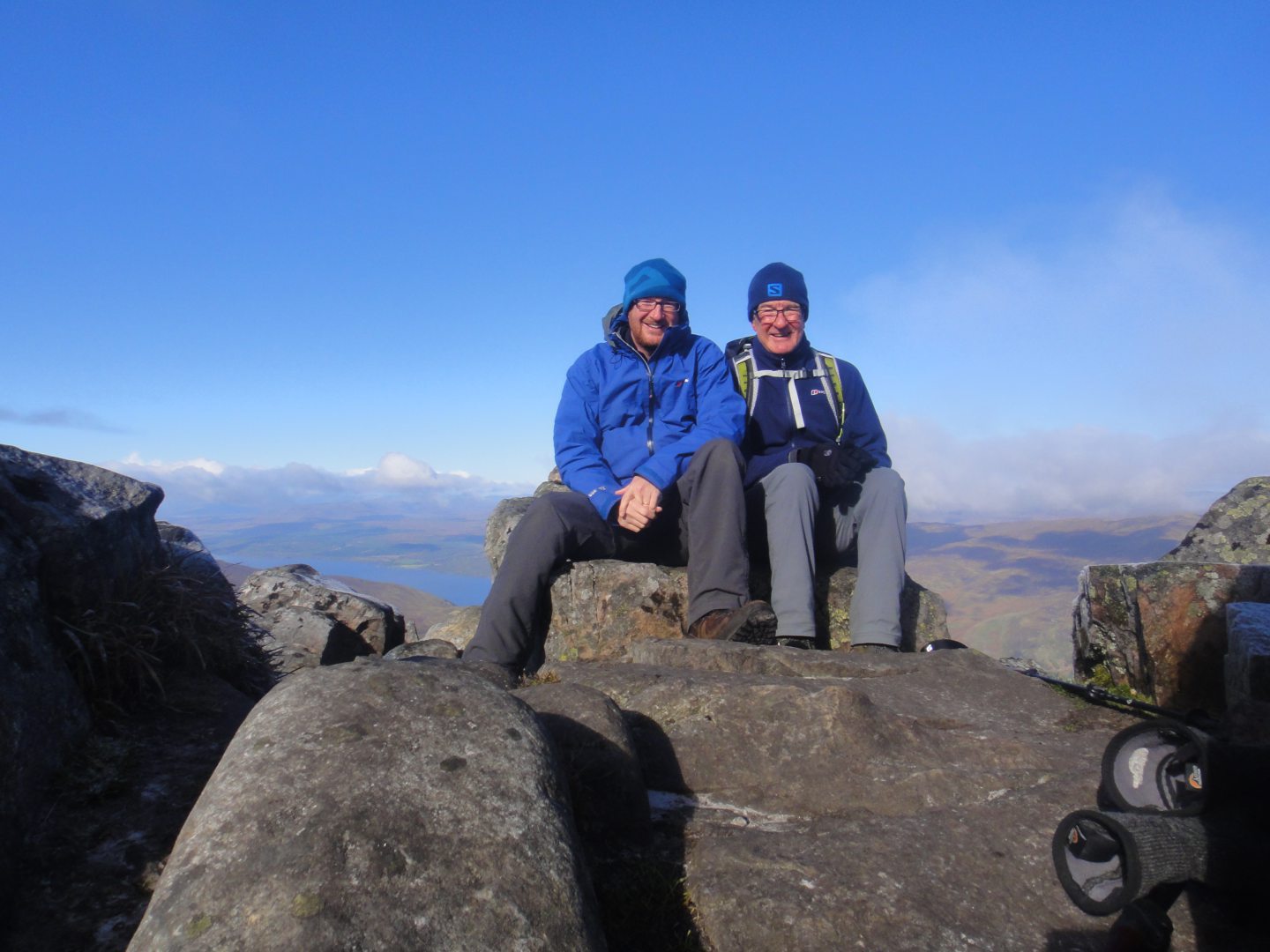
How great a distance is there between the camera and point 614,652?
7.91m

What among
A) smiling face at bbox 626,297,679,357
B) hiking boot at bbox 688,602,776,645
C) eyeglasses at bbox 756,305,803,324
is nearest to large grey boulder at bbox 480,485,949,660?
hiking boot at bbox 688,602,776,645

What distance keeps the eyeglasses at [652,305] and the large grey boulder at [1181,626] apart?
4911 mm

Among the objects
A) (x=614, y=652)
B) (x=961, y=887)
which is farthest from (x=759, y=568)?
(x=961, y=887)

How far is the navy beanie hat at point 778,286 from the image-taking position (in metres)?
9.18

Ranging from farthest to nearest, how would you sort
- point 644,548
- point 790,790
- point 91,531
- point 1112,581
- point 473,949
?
point 644,548, point 1112,581, point 91,531, point 790,790, point 473,949

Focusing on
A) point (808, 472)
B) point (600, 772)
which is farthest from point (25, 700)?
point (808, 472)

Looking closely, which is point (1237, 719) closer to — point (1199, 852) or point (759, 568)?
point (1199, 852)

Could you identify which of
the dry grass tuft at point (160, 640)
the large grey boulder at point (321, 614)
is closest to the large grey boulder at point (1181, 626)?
the dry grass tuft at point (160, 640)

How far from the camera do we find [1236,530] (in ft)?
33.1

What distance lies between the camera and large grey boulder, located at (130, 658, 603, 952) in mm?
2592

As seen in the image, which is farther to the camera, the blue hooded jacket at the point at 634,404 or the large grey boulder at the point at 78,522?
the blue hooded jacket at the point at 634,404

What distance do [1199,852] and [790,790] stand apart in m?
1.89

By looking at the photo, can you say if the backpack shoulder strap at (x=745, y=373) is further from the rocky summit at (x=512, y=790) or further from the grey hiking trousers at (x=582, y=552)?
the rocky summit at (x=512, y=790)

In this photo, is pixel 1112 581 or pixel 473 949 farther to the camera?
pixel 1112 581
